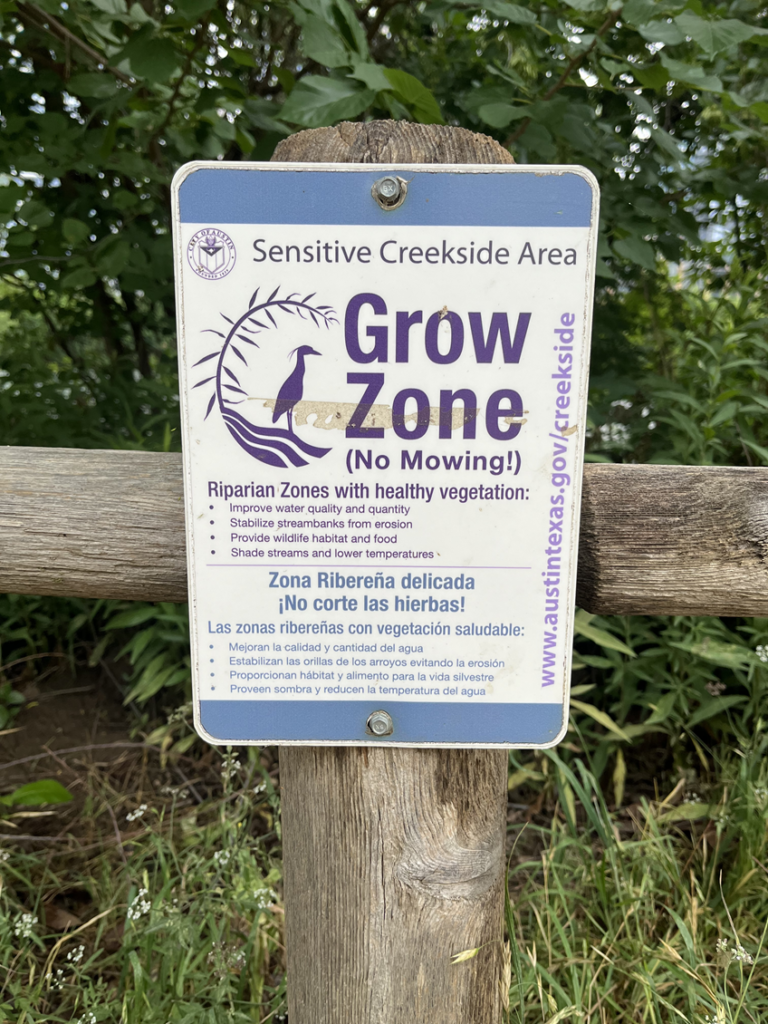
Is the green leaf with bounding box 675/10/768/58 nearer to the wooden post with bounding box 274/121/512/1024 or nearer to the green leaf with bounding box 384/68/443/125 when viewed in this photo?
the green leaf with bounding box 384/68/443/125

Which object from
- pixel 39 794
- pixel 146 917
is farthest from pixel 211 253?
pixel 146 917

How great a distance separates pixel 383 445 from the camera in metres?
0.83

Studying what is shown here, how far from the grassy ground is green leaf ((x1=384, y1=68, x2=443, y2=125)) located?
53.0 inches

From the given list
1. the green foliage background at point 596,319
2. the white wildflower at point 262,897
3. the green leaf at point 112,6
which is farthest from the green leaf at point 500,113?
the white wildflower at point 262,897

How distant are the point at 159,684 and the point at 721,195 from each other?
7.68 ft

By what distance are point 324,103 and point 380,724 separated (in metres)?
1.18

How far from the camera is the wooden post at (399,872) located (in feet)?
3.07

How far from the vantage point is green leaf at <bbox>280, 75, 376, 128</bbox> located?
4.57 feet

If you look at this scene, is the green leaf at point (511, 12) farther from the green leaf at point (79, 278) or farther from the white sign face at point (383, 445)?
the green leaf at point (79, 278)

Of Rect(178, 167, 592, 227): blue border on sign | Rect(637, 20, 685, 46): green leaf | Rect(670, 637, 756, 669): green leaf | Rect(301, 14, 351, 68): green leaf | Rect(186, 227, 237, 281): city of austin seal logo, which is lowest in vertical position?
Rect(670, 637, 756, 669): green leaf

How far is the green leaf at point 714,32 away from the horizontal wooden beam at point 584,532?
86 cm

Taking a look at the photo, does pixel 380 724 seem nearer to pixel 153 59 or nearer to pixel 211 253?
pixel 211 253

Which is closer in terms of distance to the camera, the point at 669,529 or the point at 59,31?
the point at 669,529

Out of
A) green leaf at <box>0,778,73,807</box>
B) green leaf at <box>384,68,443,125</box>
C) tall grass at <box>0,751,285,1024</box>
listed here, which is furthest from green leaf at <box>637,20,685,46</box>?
green leaf at <box>0,778,73,807</box>
